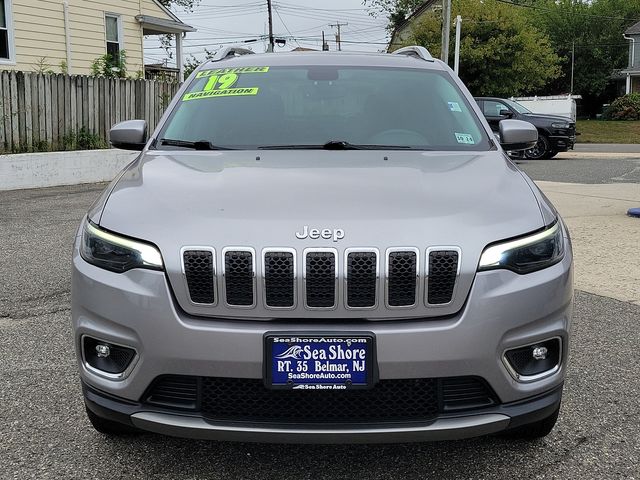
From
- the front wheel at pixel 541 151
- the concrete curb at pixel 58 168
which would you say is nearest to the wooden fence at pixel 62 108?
the concrete curb at pixel 58 168

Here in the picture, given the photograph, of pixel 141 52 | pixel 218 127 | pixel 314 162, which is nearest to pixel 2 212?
pixel 218 127

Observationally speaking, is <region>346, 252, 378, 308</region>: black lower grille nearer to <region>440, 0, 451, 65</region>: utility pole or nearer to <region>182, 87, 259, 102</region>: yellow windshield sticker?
<region>182, 87, 259, 102</region>: yellow windshield sticker

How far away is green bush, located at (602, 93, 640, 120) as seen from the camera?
142ft

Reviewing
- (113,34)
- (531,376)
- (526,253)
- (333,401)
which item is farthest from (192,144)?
(113,34)

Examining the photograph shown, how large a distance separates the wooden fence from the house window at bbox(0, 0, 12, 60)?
14.3ft

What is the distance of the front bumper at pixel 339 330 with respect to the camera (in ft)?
7.50

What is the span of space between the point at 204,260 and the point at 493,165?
1452 millimetres

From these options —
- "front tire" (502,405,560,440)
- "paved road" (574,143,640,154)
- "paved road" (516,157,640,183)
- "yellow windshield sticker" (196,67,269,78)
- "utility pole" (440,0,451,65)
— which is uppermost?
"utility pole" (440,0,451,65)

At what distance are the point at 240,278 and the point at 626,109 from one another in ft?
152

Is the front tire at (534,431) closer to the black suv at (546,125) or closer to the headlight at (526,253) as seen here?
the headlight at (526,253)

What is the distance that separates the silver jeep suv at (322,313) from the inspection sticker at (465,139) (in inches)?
34.1

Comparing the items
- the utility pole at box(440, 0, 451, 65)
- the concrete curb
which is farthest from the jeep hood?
A: the utility pole at box(440, 0, 451, 65)

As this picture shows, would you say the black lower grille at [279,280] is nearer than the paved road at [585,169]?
Yes

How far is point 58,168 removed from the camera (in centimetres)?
1206
